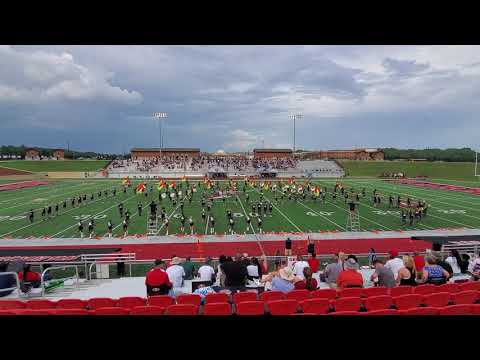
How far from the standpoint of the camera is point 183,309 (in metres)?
3.91

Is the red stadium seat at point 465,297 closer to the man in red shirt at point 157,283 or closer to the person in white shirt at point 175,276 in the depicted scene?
the man in red shirt at point 157,283

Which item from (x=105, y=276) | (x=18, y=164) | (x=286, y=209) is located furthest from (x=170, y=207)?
(x=18, y=164)

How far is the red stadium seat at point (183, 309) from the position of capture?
3.88 meters

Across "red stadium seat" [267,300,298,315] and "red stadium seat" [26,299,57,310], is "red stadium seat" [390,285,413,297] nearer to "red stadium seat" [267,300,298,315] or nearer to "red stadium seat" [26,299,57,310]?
"red stadium seat" [267,300,298,315]

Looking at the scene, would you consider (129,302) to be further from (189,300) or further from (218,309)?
(218,309)

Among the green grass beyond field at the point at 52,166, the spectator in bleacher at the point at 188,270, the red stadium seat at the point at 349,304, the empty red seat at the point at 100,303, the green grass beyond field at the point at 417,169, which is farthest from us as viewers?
the green grass beyond field at the point at 52,166

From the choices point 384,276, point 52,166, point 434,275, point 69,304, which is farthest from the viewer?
point 52,166

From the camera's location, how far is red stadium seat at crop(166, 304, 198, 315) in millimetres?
3885

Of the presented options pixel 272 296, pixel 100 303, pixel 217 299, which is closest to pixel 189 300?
pixel 217 299

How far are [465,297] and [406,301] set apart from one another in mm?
966

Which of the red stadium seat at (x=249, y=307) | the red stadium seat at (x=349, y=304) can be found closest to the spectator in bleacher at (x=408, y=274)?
the red stadium seat at (x=349, y=304)

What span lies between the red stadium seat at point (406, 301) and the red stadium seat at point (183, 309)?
266cm
